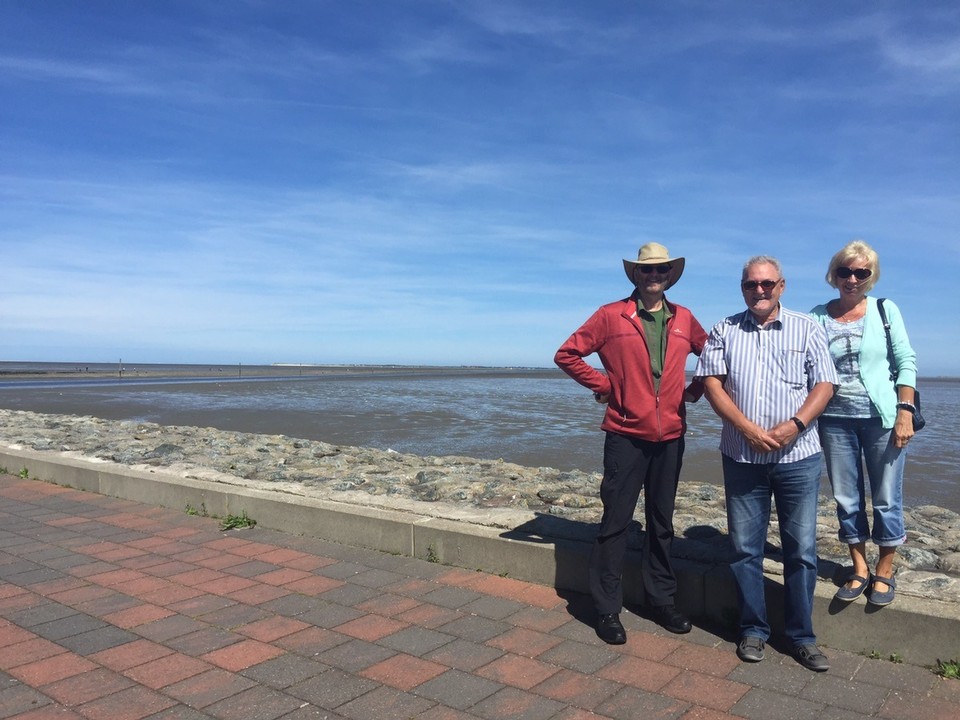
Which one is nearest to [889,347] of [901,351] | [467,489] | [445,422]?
[901,351]

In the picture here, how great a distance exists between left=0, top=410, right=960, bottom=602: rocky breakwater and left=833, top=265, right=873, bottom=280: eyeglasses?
158 cm

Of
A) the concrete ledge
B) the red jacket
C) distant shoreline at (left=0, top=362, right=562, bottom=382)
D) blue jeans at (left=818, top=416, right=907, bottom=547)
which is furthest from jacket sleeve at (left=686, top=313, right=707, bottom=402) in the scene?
distant shoreline at (left=0, top=362, right=562, bottom=382)

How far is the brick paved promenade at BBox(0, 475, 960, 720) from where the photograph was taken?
3.10 m

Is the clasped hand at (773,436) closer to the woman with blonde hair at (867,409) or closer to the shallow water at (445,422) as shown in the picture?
the woman with blonde hair at (867,409)

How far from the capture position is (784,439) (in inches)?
134

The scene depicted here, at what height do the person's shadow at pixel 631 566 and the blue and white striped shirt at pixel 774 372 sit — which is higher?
the blue and white striped shirt at pixel 774 372

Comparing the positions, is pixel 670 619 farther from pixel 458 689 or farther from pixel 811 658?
pixel 458 689

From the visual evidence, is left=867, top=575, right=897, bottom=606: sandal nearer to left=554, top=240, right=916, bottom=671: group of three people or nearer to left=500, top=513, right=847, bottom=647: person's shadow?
left=554, top=240, right=916, bottom=671: group of three people

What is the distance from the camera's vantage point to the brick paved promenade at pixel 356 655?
3.10m

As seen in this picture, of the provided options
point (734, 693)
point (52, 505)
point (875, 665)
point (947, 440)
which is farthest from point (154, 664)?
point (947, 440)

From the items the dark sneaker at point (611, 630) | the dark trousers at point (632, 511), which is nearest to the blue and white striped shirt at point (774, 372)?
the dark trousers at point (632, 511)

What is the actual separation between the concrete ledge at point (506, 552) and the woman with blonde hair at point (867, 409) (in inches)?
5.5

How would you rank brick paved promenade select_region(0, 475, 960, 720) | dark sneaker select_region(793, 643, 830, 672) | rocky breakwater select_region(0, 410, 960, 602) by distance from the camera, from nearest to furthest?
1. brick paved promenade select_region(0, 475, 960, 720)
2. dark sneaker select_region(793, 643, 830, 672)
3. rocky breakwater select_region(0, 410, 960, 602)

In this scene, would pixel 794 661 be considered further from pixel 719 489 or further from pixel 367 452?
pixel 367 452
